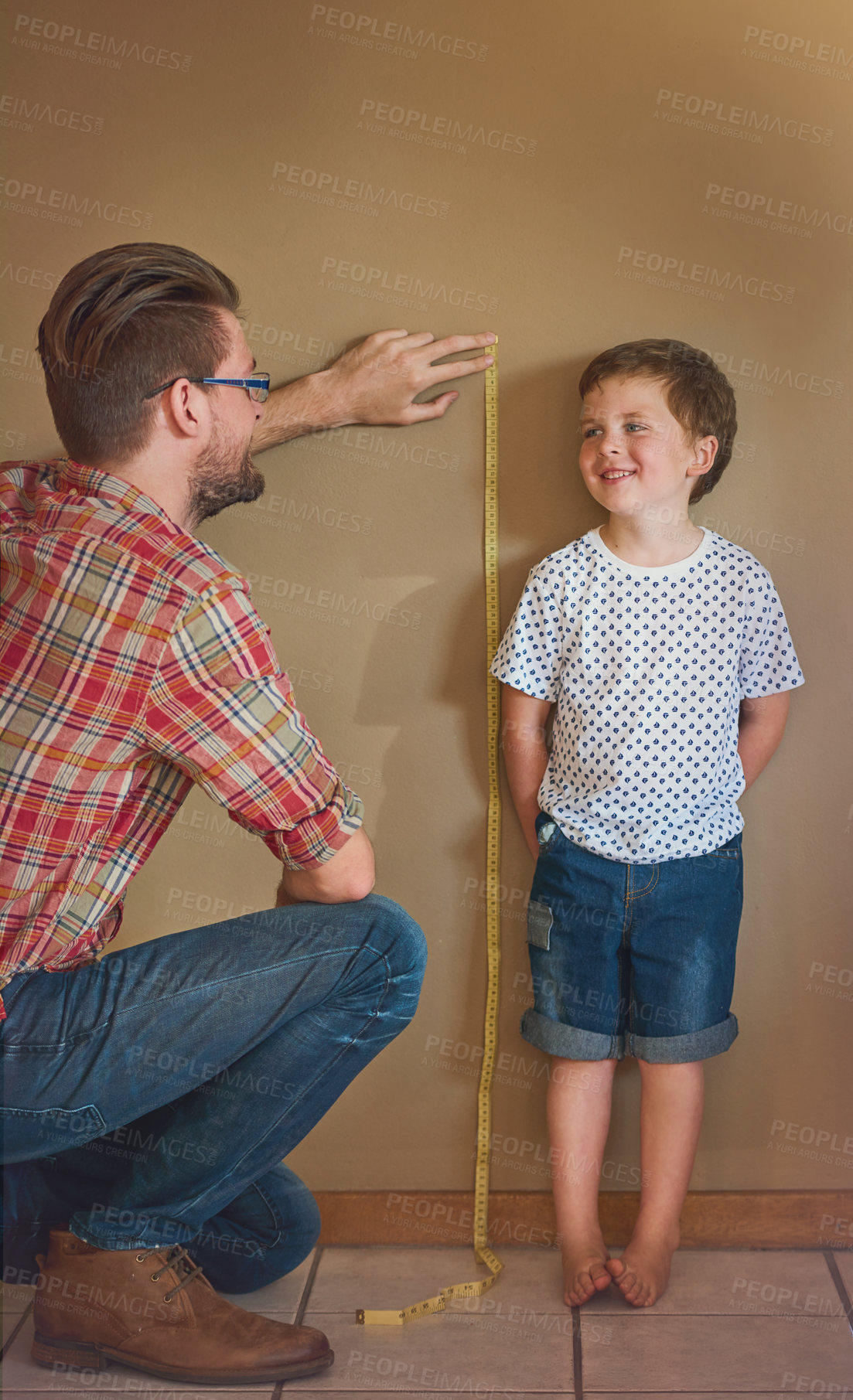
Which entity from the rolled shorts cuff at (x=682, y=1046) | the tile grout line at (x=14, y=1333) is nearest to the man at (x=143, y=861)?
the tile grout line at (x=14, y=1333)

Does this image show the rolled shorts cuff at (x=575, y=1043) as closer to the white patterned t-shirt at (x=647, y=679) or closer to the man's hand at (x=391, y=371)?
the white patterned t-shirt at (x=647, y=679)

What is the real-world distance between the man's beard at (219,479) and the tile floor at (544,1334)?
4.24 feet

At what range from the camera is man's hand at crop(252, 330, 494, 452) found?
1982mm

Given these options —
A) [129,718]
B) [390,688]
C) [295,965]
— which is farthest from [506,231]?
[295,965]

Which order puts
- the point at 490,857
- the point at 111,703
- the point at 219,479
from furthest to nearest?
the point at 490,857 < the point at 219,479 < the point at 111,703

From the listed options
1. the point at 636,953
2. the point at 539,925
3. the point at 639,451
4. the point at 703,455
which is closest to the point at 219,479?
the point at 639,451

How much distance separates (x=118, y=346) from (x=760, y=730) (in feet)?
4.06

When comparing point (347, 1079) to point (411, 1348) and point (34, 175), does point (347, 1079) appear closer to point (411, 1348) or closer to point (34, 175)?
point (411, 1348)

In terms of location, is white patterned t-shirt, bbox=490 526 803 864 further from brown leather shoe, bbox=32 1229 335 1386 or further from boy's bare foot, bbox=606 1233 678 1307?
brown leather shoe, bbox=32 1229 335 1386

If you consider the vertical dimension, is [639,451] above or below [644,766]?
above

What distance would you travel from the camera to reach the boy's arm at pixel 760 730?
1990mm

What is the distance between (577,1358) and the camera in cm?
171

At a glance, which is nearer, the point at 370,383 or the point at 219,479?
the point at 219,479

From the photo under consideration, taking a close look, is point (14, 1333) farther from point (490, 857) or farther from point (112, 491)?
point (112, 491)
